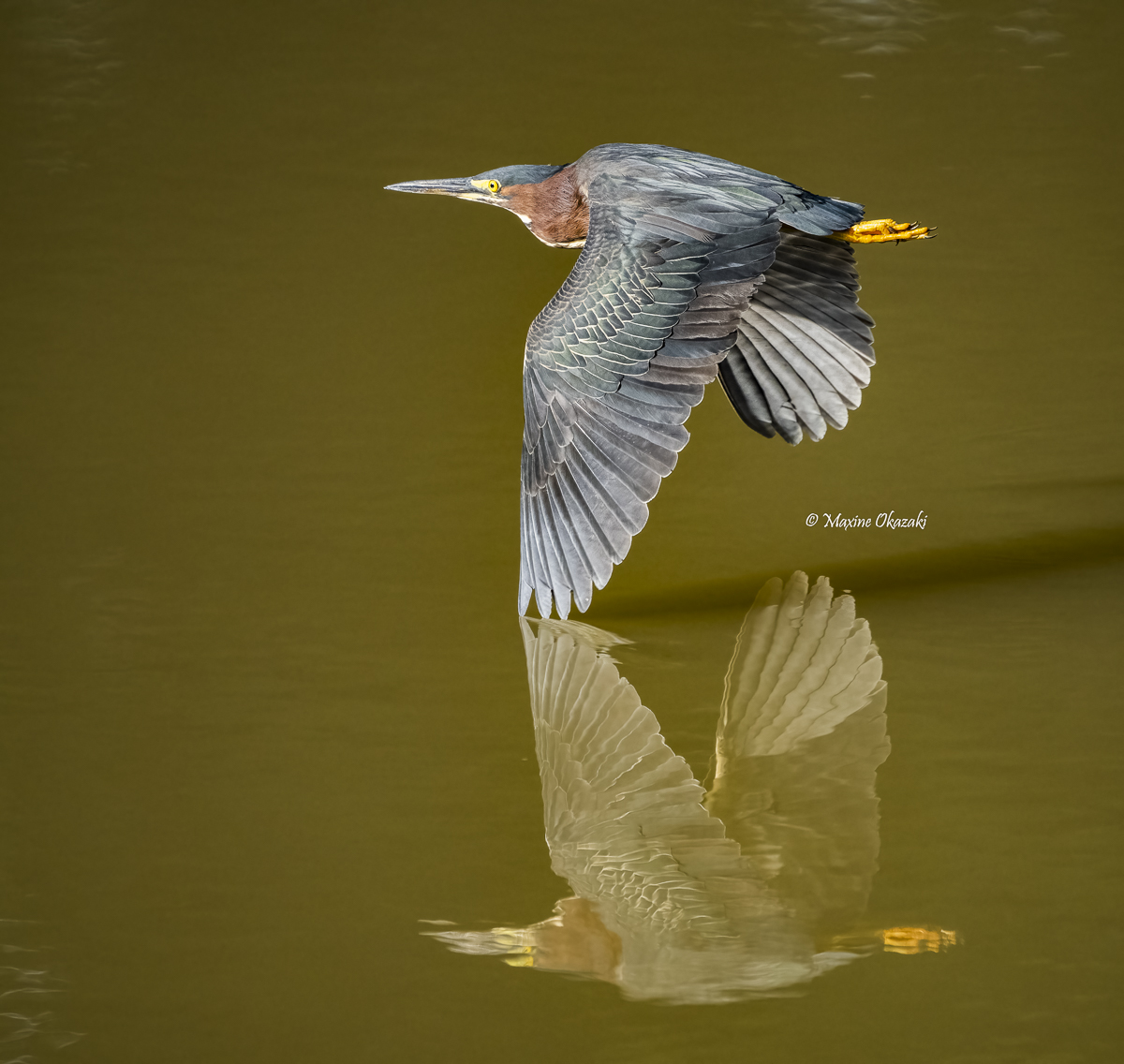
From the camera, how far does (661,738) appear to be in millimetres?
2146

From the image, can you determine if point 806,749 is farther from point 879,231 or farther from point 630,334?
point 879,231

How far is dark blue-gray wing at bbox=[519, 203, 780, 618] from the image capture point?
7.58 feet

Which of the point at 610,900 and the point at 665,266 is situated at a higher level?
the point at 665,266

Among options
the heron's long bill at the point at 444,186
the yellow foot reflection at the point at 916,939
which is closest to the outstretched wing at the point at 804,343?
the heron's long bill at the point at 444,186

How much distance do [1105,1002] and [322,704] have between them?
130cm

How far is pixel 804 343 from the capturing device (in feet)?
9.62

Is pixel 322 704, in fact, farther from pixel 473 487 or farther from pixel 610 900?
pixel 473 487

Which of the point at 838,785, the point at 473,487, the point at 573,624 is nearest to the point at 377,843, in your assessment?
the point at 838,785

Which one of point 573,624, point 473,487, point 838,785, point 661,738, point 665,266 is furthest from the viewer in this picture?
point 473,487

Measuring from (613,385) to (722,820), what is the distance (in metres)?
0.82

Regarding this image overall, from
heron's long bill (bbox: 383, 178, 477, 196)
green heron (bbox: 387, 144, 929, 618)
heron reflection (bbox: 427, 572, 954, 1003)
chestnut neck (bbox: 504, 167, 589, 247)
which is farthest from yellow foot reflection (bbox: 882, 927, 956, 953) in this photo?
heron's long bill (bbox: 383, 178, 477, 196)

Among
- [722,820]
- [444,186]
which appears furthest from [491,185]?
[722,820]

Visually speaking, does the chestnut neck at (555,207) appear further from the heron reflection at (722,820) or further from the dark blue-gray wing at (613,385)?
the heron reflection at (722,820)

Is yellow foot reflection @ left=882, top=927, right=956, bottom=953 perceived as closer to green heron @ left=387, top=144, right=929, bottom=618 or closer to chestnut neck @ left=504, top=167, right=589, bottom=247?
green heron @ left=387, top=144, right=929, bottom=618
